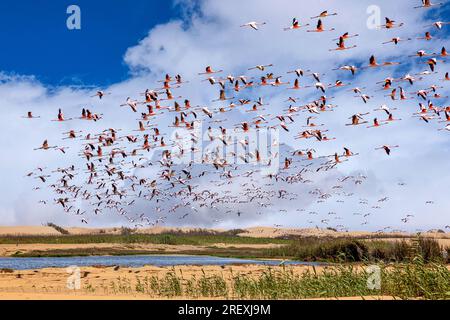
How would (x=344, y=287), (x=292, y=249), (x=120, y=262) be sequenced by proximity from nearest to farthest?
(x=344, y=287) → (x=120, y=262) → (x=292, y=249)

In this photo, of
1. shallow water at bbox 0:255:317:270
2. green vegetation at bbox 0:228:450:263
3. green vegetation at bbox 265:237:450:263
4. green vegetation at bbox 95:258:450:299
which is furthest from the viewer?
shallow water at bbox 0:255:317:270

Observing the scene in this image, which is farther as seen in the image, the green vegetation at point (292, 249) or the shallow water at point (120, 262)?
the shallow water at point (120, 262)

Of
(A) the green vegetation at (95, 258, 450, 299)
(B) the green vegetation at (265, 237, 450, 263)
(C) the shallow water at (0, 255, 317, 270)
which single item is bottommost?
(C) the shallow water at (0, 255, 317, 270)

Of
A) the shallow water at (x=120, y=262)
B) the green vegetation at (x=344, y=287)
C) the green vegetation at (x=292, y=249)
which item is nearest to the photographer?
the green vegetation at (x=344, y=287)

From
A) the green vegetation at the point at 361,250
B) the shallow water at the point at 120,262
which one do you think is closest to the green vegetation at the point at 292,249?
the green vegetation at the point at 361,250

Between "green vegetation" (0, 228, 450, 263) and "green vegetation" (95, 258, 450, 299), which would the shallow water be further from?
"green vegetation" (95, 258, 450, 299)

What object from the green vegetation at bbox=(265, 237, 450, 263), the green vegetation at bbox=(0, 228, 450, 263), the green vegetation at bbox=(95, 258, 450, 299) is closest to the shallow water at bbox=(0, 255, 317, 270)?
the green vegetation at bbox=(265, 237, 450, 263)

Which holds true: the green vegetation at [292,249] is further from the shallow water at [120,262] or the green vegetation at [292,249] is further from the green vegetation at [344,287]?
the shallow water at [120,262]

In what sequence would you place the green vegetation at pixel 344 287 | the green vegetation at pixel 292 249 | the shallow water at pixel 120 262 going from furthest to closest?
the shallow water at pixel 120 262, the green vegetation at pixel 292 249, the green vegetation at pixel 344 287

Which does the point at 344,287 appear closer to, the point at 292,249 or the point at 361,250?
the point at 361,250

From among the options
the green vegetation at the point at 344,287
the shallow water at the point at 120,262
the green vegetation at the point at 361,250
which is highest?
the green vegetation at the point at 344,287

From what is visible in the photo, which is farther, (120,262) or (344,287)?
(120,262)

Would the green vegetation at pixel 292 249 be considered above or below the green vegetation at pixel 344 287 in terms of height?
below

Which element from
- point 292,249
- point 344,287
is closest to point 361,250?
point 292,249
